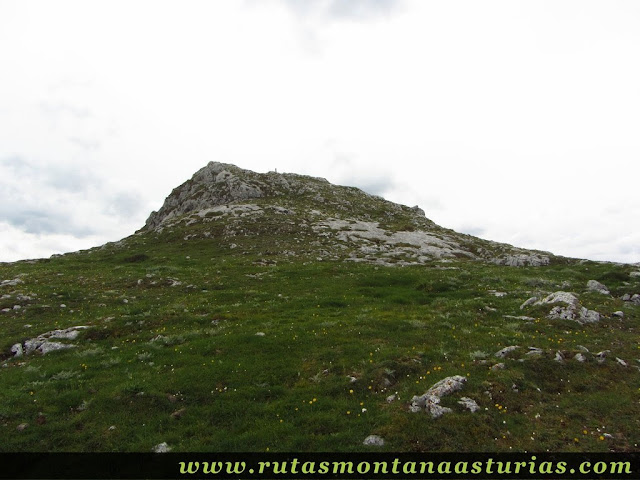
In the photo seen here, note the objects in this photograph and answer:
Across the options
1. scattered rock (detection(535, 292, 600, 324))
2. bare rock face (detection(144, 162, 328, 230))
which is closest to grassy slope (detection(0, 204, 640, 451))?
scattered rock (detection(535, 292, 600, 324))

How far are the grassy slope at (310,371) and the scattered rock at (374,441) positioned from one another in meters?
0.26

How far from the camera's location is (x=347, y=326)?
20.3 meters

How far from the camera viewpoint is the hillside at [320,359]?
37.5 ft

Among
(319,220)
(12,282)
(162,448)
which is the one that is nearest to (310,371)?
(162,448)

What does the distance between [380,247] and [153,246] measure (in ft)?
110

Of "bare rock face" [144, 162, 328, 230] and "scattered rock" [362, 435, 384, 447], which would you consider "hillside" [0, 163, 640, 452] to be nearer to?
"scattered rock" [362, 435, 384, 447]

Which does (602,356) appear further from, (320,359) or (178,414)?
(178,414)

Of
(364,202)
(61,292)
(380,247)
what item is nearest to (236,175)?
(364,202)

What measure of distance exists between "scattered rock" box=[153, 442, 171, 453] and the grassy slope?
19 centimetres

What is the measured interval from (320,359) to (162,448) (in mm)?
7251

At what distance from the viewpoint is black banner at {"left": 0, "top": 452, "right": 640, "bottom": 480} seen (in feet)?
31.9

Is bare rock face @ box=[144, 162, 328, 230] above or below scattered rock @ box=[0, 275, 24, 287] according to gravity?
above

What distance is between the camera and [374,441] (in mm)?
10797

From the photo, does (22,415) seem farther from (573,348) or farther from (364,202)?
(364,202)
